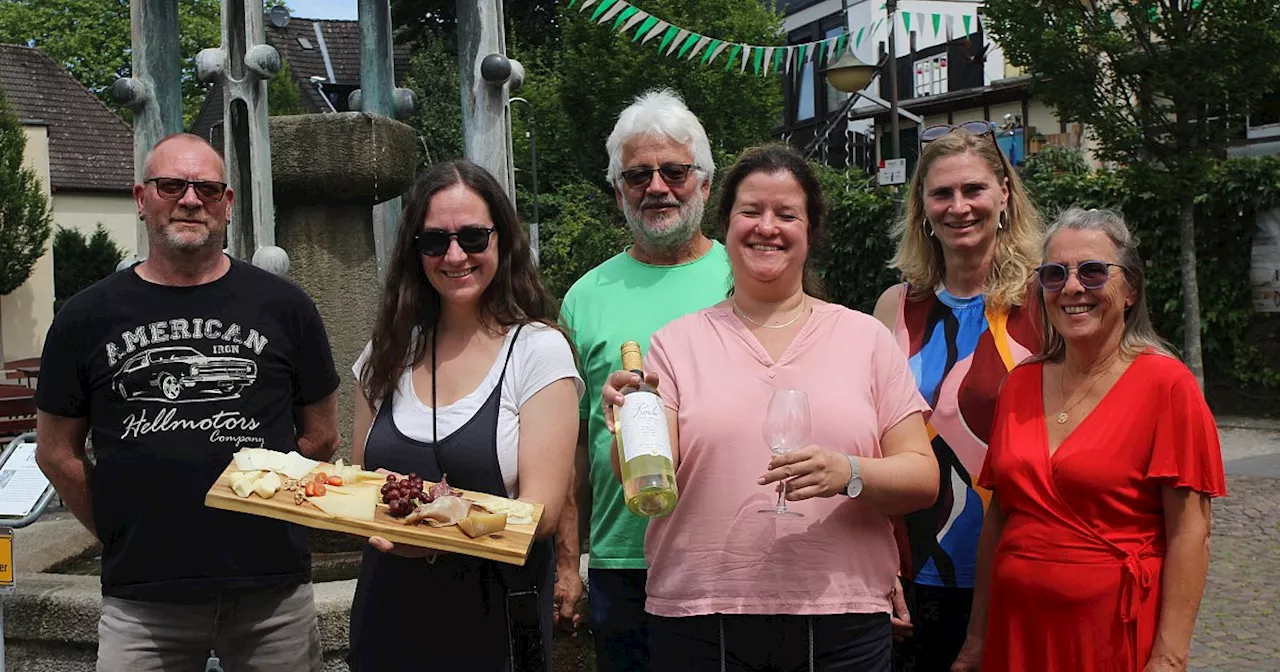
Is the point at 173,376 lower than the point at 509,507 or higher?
higher

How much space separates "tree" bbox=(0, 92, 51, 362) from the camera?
27719mm

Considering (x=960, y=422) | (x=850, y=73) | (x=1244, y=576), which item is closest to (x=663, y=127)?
(x=960, y=422)

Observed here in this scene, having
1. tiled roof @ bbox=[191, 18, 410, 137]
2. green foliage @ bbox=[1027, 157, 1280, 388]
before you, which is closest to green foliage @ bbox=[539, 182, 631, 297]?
green foliage @ bbox=[1027, 157, 1280, 388]

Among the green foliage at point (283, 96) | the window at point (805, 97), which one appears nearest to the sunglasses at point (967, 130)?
the green foliage at point (283, 96)

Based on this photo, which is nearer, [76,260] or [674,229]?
[674,229]

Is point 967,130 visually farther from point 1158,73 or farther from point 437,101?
point 437,101

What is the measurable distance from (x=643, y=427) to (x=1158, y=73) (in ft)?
38.8

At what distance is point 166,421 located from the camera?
10.3 feet

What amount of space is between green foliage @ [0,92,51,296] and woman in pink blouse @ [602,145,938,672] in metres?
29.2

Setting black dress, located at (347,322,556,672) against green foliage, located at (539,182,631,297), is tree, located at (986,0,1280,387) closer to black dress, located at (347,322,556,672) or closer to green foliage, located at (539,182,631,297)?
green foliage, located at (539,182,631,297)

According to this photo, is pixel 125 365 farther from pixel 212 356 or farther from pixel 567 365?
pixel 567 365

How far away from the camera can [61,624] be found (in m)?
4.14

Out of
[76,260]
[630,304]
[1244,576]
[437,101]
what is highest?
[437,101]

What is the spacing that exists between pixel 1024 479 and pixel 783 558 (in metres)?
0.69
